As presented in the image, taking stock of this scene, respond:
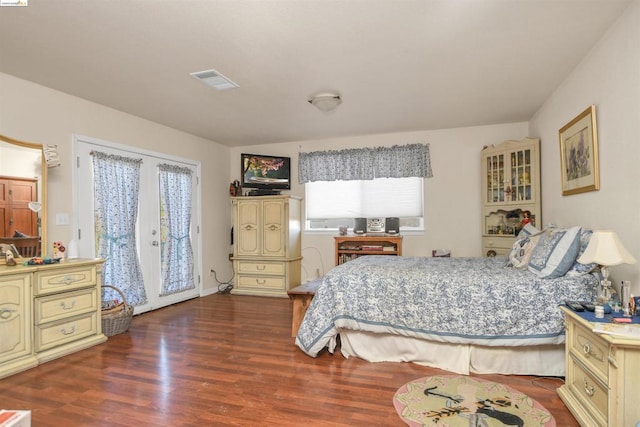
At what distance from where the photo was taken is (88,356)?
3031mm

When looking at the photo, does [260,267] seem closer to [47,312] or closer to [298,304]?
[298,304]

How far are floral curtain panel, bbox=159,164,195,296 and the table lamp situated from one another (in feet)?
14.7

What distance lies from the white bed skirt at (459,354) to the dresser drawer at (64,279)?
2.38 metres

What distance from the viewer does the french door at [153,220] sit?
12.4ft

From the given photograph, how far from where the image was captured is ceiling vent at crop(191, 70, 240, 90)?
3094 millimetres

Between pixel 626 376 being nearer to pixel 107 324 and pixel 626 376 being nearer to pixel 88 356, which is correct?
pixel 88 356

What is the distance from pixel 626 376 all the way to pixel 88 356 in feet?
11.9

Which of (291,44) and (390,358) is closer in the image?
(291,44)

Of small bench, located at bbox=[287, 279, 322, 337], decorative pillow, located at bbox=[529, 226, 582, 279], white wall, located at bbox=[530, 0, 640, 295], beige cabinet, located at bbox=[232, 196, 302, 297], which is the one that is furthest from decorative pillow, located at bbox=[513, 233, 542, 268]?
beige cabinet, located at bbox=[232, 196, 302, 297]

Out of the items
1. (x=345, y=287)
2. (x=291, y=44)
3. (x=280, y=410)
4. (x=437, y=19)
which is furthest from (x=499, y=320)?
(x=291, y=44)

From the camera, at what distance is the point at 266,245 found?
5.51 m

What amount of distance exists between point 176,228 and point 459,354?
3871mm

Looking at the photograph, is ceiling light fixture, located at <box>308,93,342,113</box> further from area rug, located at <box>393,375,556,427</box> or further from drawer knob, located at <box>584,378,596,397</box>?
drawer knob, located at <box>584,378,596,397</box>

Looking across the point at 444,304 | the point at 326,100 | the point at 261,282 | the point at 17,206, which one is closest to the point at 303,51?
the point at 326,100
